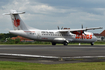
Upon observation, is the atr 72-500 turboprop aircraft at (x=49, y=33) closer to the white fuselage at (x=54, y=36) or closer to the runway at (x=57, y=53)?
the white fuselage at (x=54, y=36)

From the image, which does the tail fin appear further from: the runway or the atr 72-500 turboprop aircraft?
the runway

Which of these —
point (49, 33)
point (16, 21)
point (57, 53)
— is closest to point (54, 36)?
point (49, 33)

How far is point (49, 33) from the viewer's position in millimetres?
53250

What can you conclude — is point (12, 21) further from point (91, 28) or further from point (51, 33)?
point (91, 28)

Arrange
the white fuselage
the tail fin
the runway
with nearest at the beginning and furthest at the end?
the runway
the tail fin
the white fuselage

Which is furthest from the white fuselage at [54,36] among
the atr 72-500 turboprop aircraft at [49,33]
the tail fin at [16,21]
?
the tail fin at [16,21]

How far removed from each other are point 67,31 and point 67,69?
4398cm

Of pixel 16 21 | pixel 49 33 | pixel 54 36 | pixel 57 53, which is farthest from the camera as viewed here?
pixel 54 36

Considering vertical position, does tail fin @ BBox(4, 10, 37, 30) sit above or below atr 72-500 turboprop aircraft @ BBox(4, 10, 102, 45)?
above

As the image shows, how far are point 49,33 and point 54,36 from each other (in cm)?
183

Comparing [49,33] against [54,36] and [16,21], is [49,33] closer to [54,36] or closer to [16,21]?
[54,36]

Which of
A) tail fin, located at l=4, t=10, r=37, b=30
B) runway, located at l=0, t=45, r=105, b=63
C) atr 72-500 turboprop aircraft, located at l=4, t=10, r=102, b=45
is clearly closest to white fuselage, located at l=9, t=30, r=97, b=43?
atr 72-500 turboprop aircraft, located at l=4, t=10, r=102, b=45

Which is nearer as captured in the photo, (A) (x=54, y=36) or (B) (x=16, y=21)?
(B) (x=16, y=21)

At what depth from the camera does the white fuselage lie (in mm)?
50694
